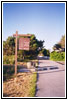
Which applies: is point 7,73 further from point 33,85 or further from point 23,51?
point 33,85

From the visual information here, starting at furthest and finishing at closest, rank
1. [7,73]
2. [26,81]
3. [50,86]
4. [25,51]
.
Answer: [25,51], [7,73], [26,81], [50,86]

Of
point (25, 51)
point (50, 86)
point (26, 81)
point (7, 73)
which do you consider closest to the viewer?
point (50, 86)

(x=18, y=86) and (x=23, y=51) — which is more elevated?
(x=23, y=51)

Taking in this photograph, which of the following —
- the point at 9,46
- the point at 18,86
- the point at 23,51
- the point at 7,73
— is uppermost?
the point at 9,46

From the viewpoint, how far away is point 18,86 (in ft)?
12.1

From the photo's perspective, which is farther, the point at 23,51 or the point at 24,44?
the point at 23,51

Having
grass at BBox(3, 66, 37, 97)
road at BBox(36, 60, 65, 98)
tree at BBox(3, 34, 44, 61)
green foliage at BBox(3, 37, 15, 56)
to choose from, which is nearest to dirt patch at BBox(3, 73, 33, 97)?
grass at BBox(3, 66, 37, 97)

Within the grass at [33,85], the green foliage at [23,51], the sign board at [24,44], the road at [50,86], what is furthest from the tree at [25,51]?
the road at [50,86]

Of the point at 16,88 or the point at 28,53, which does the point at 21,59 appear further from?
the point at 16,88

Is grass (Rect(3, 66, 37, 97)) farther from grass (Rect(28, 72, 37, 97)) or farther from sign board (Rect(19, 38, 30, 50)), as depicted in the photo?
sign board (Rect(19, 38, 30, 50))

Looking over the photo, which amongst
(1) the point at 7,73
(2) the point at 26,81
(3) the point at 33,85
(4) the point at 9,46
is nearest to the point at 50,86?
(3) the point at 33,85

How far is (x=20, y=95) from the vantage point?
10.9 ft

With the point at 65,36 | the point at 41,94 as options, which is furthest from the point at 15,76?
the point at 65,36

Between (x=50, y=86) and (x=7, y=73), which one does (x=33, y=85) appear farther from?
(x=7, y=73)
